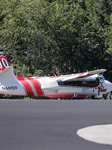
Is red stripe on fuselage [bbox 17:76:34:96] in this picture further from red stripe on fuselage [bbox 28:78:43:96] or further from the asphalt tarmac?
the asphalt tarmac

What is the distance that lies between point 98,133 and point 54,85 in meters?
18.2

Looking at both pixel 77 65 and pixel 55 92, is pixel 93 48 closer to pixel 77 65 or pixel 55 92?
pixel 77 65

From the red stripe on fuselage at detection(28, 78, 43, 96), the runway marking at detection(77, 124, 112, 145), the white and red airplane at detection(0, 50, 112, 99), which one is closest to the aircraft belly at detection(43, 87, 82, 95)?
the white and red airplane at detection(0, 50, 112, 99)

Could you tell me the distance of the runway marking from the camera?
8.47m

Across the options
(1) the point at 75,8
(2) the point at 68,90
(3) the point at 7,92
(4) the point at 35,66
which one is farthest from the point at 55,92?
(1) the point at 75,8

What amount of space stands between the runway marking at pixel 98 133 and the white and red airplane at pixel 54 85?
14.7 meters

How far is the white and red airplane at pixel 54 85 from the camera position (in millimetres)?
25219

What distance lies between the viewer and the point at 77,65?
4416 cm

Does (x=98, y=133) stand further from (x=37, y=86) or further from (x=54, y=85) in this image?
(x=54, y=85)

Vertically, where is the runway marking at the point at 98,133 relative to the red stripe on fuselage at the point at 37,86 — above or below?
above

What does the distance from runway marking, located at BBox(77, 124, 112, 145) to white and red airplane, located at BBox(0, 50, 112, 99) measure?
578 inches

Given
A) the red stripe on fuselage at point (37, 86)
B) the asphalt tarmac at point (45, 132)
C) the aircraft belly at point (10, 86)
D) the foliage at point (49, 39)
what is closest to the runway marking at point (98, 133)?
the asphalt tarmac at point (45, 132)

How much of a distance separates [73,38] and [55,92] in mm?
17186

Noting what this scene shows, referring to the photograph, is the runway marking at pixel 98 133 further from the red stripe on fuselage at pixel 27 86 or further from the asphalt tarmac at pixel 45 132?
the red stripe on fuselage at pixel 27 86
